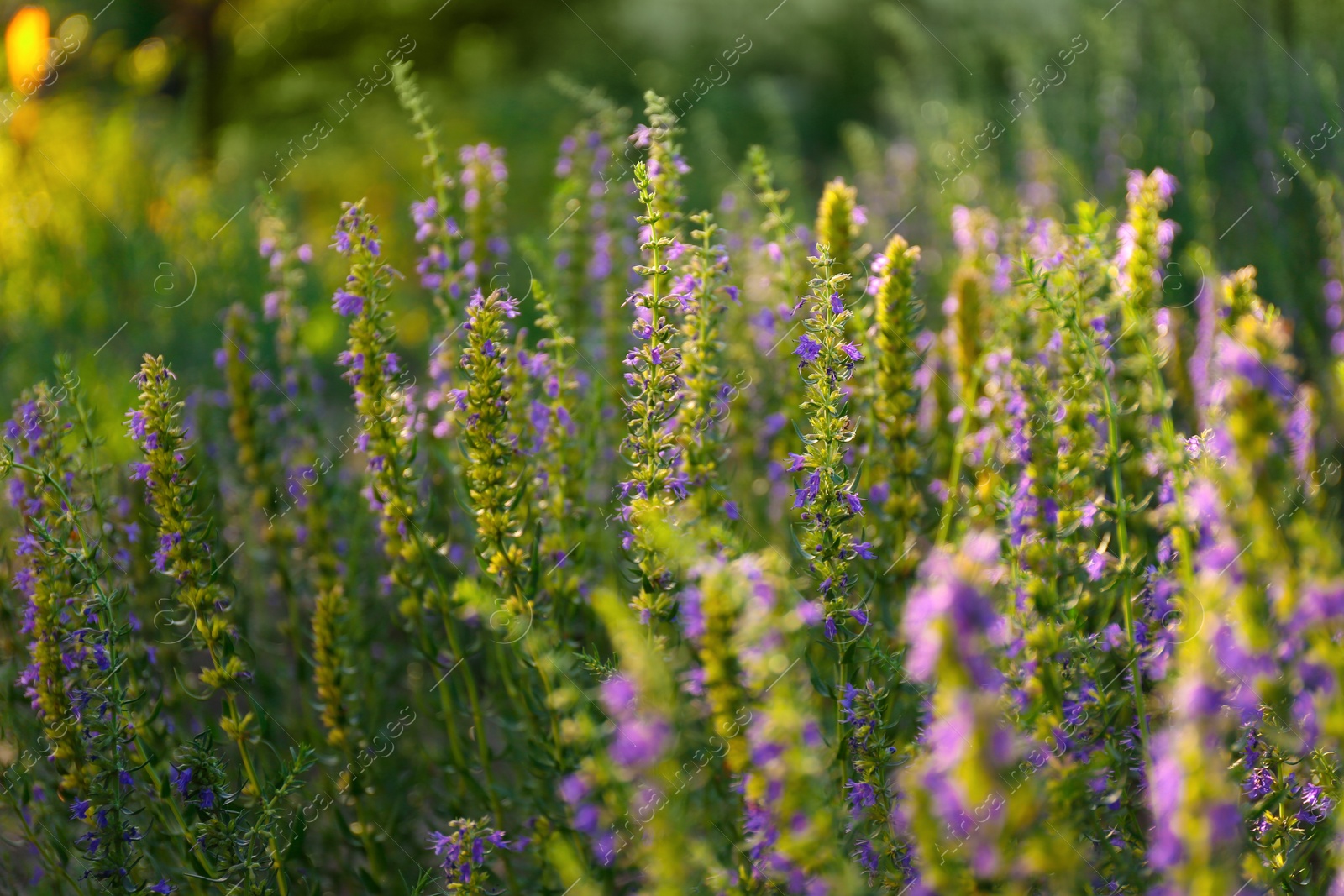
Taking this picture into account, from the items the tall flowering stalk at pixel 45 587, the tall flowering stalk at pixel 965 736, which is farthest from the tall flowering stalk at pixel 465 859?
the tall flowering stalk at pixel 965 736

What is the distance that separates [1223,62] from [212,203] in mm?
6551

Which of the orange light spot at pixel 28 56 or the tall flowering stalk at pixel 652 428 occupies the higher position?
the orange light spot at pixel 28 56

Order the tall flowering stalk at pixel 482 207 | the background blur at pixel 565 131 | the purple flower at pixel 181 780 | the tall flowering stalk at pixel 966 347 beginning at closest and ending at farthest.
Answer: the purple flower at pixel 181 780
the tall flowering stalk at pixel 966 347
the tall flowering stalk at pixel 482 207
the background blur at pixel 565 131

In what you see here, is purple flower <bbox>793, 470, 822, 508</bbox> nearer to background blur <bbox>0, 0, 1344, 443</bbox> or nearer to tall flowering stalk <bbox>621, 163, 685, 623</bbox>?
tall flowering stalk <bbox>621, 163, 685, 623</bbox>

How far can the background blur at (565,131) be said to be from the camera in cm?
470

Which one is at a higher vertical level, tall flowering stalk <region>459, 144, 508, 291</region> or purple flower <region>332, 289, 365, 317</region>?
tall flowering stalk <region>459, 144, 508, 291</region>

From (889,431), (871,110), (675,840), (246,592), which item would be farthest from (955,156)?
(871,110)

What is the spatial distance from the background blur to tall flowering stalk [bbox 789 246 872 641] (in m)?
1.35

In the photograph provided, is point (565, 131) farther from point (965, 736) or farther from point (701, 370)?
point (965, 736)

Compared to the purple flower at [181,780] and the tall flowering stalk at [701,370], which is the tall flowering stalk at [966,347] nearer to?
the tall flowering stalk at [701,370]

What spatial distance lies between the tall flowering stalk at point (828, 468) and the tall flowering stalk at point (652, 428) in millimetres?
264

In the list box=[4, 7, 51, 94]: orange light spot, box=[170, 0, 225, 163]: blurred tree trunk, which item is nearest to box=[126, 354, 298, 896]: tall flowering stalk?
box=[4, 7, 51, 94]: orange light spot

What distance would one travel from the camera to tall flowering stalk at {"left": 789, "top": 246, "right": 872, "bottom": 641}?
1.88m

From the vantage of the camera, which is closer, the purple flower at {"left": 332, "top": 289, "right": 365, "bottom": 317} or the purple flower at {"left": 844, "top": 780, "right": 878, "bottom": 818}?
the purple flower at {"left": 844, "top": 780, "right": 878, "bottom": 818}
